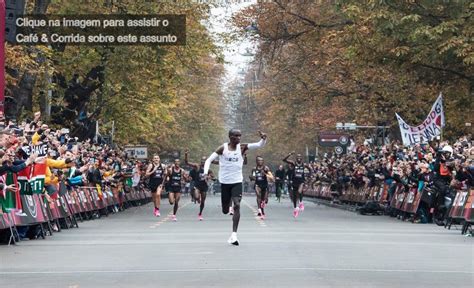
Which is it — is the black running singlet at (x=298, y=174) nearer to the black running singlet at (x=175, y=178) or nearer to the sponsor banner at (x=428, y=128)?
the black running singlet at (x=175, y=178)

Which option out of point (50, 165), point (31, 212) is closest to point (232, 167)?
point (31, 212)

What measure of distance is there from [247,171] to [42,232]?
139 m

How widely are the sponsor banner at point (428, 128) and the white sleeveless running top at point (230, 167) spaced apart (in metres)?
19.4

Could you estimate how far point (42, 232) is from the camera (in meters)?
23.4

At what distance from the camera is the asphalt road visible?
43.2 feet

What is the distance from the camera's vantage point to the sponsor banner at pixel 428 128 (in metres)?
39.8

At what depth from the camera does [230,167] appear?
68.0 feet

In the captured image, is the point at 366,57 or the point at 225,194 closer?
the point at 225,194

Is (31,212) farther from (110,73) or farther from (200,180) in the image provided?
(110,73)

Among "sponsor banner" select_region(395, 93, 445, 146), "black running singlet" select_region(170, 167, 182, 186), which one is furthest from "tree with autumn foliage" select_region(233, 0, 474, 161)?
"black running singlet" select_region(170, 167, 182, 186)

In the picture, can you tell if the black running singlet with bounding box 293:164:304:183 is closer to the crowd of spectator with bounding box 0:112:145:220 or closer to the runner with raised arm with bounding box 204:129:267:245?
the crowd of spectator with bounding box 0:112:145:220

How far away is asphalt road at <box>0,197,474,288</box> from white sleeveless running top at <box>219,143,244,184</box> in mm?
1097

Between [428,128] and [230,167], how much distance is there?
69.9 ft

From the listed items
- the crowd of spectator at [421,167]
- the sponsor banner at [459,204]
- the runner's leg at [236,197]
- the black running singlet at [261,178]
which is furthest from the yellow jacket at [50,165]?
the black running singlet at [261,178]
